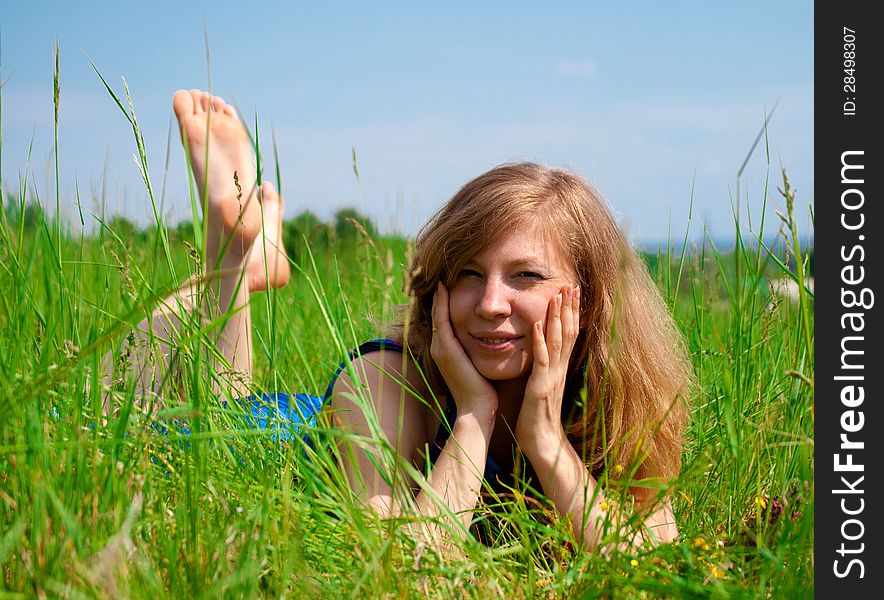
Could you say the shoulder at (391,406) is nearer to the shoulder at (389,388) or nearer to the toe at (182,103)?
the shoulder at (389,388)

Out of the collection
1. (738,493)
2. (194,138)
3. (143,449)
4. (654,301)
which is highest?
(194,138)

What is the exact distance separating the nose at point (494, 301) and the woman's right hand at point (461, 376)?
110 mm

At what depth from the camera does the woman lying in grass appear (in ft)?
6.73

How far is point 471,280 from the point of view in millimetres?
2225

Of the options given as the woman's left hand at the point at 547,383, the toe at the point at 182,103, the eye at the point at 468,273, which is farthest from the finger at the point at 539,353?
the toe at the point at 182,103

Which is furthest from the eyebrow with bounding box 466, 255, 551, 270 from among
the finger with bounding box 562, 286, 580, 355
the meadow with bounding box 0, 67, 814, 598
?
the meadow with bounding box 0, 67, 814, 598

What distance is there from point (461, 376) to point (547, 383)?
0.23m

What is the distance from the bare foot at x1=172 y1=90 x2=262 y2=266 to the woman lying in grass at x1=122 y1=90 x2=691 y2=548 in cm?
68

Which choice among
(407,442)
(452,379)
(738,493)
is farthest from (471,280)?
(738,493)

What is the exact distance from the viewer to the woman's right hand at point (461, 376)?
7.00ft

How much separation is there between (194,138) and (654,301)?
1798 mm

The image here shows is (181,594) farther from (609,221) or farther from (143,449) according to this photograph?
(609,221)

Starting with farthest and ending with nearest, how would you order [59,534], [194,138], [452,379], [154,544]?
[194,138] → [452,379] → [154,544] → [59,534]

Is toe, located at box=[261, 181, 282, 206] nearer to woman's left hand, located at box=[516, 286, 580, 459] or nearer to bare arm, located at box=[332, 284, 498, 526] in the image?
bare arm, located at box=[332, 284, 498, 526]
